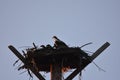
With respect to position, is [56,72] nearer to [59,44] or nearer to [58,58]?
[58,58]

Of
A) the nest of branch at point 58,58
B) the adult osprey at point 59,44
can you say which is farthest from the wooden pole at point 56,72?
the adult osprey at point 59,44

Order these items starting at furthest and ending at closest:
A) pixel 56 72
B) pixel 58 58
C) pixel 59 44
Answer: pixel 59 44 → pixel 58 58 → pixel 56 72

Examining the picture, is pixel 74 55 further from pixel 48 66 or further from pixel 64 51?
pixel 48 66

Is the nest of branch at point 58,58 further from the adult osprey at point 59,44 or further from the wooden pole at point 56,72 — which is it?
the adult osprey at point 59,44

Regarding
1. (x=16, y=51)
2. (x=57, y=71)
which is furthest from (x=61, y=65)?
(x=16, y=51)

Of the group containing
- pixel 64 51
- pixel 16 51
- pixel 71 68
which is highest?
pixel 16 51

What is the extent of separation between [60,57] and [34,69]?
687 millimetres

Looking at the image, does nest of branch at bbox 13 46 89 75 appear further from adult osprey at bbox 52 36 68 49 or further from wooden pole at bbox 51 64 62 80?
adult osprey at bbox 52 36 68 49

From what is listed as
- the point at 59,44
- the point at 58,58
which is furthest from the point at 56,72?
the point at 59,44

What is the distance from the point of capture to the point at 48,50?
7117 millimetres

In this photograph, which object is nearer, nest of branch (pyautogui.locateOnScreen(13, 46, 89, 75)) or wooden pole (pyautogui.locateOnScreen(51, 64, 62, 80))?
wooden pole (pyautogui.locateOnScreen(51, 64, 62, 80))

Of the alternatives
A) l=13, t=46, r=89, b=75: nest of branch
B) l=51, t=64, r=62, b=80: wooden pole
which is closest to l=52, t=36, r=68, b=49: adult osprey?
l=13, t=46, r=89, b=75: nest of branch

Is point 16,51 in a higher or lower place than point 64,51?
higher

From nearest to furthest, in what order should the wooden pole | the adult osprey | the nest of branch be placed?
the wooden pole → the nest of branch → the adult osprey
